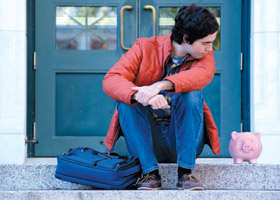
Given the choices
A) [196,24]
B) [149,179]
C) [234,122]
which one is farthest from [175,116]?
[234,122]

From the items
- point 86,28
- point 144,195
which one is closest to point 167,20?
point 86,28

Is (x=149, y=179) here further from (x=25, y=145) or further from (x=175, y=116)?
(x=25, y=145)

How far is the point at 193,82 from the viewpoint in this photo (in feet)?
7.31

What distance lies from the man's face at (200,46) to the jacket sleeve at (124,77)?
0.29 metres

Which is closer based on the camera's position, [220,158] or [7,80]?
[7,80]

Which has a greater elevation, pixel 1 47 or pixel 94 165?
pixel 1 47

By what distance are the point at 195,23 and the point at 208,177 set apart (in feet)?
2.91

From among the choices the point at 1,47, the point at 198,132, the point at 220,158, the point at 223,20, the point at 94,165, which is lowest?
the point at 220,158

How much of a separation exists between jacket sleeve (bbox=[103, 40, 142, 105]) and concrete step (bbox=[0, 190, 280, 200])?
18.0 inches

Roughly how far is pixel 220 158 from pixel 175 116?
66.6 inches

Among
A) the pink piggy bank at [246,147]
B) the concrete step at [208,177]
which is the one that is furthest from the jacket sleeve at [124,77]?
the pink piggy bank at [246,147]

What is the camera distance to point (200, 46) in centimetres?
234

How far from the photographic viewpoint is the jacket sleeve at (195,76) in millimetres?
2191

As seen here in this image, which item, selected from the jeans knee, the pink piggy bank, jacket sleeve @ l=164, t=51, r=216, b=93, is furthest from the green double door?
the jeans knee
